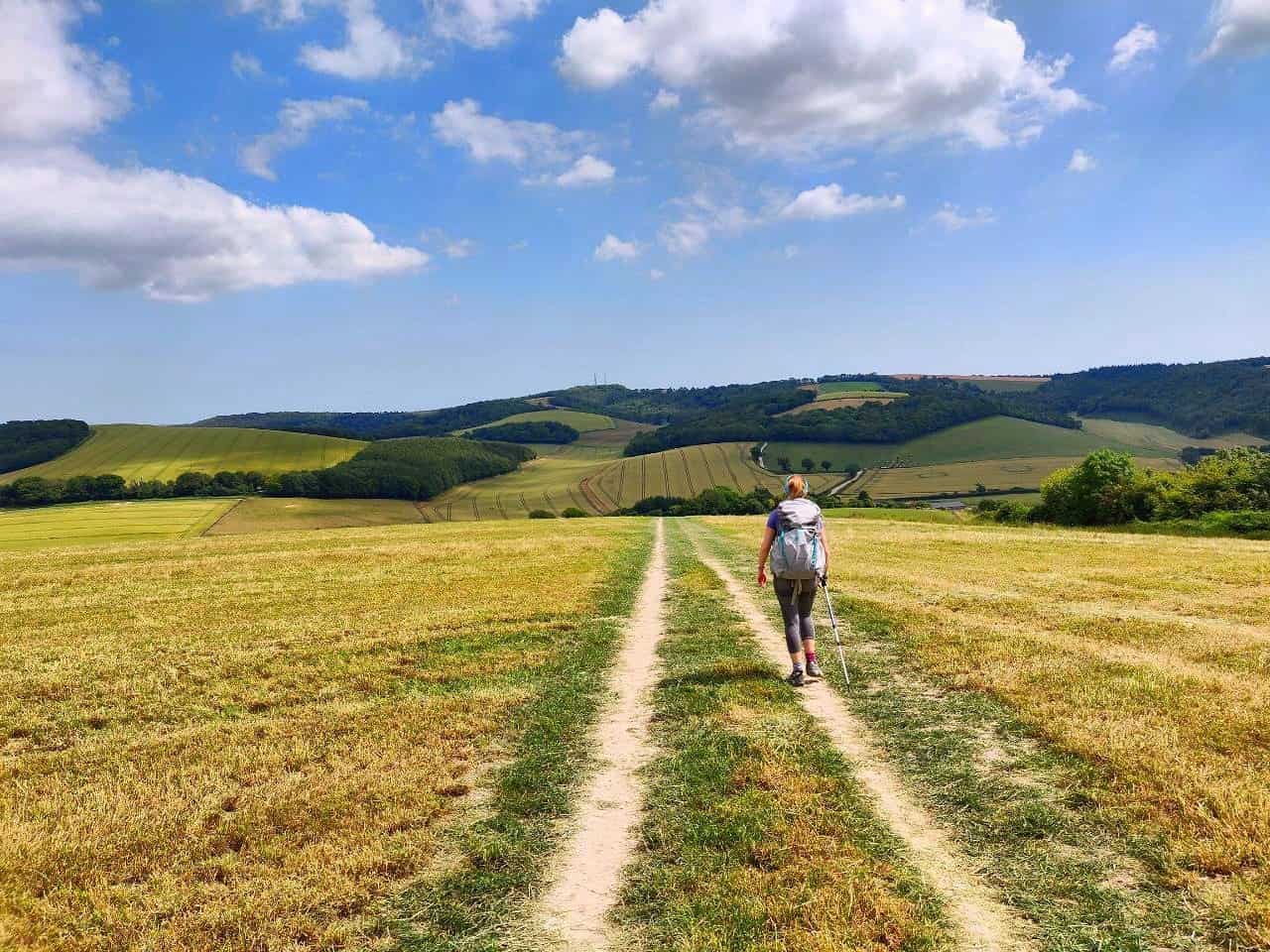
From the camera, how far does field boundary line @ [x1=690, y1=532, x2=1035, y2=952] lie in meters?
5.25

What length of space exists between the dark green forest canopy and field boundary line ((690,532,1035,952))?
22898 centimetres

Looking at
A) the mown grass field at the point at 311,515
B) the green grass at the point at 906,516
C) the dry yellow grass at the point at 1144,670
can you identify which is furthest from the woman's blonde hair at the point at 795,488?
the mown grass field at the point at 311,515

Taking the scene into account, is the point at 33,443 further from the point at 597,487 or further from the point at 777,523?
the point at 777,523

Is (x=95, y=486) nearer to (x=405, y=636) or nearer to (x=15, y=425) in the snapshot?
(x=15, y=425)


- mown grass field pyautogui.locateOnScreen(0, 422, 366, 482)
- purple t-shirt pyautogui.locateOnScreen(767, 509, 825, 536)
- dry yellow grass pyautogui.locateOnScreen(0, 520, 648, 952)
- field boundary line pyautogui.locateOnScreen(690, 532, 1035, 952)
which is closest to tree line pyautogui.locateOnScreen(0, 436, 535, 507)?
mown grass field pyautogui.locateOnScreen(0, 422, 366, 482)

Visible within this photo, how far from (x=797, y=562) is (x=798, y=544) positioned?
32 cm

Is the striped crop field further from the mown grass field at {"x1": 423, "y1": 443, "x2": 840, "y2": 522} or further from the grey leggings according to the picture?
the grey leggings

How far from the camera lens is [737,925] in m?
5.37

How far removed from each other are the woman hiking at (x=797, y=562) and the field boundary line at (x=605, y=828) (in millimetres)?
2885

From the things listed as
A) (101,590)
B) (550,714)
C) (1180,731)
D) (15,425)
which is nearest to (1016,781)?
(1180,731)

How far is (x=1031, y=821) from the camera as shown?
685 centimetres

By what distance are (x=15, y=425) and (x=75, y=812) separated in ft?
861

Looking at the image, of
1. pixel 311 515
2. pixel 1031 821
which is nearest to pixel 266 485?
pixel 311 515

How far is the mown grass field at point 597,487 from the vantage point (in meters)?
148
